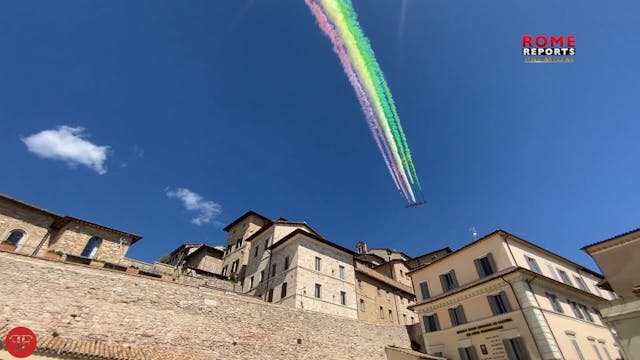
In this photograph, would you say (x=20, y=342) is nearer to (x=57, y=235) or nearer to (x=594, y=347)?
(x=57, y=235)

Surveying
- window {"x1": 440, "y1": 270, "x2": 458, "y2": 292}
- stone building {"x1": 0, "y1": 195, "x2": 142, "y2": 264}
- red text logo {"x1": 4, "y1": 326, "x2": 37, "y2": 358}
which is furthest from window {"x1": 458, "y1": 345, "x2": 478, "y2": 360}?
stone building {"x1": 0, "y1": 195, "x2": 142, "y2": 264}

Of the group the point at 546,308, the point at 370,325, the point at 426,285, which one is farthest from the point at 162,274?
the point at 546,308

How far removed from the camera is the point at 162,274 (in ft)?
94.4

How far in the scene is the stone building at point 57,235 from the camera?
80.5 ft

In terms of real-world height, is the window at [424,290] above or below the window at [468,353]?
above

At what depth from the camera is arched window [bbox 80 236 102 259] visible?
27455 mm

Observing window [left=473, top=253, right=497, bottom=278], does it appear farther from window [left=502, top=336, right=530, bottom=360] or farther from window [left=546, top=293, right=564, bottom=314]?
window [left=502, top=336, right=530, bottom=360]

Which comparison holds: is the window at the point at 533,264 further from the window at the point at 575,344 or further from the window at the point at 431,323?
the window at the point at 431,323

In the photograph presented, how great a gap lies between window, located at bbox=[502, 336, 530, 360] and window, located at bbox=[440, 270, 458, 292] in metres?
5.20

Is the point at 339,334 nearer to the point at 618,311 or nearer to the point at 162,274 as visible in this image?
the point at 618,311

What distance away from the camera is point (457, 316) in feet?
69.1

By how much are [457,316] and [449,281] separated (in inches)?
108

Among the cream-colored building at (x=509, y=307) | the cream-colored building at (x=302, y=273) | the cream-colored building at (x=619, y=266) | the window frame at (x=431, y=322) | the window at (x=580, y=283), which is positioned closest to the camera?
the cream-colored building at (x=619, y=266)

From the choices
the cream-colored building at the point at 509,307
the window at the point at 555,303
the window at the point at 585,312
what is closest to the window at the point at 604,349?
the cream-colored building at the point at 509,307
